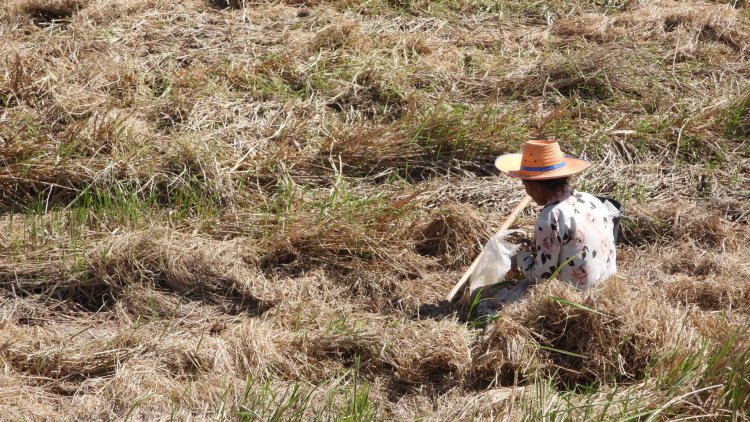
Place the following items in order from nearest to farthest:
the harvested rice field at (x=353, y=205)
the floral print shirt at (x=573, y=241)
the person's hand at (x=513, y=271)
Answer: the harvested rice field at (x=353, y=205) → the floral print shirt at (x=573, y=241) → the person's hand at (x=513, y=271)

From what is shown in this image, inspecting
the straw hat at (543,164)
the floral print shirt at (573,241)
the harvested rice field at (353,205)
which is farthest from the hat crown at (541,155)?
the harvested rice field at (353,205)

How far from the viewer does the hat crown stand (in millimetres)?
4160

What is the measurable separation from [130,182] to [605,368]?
8.78ft

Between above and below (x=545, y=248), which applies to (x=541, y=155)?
above

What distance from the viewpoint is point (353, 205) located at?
5.07 m

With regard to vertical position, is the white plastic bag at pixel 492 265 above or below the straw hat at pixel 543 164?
below

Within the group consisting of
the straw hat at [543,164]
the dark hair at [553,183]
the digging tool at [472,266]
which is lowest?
the digging tool at [472,266]

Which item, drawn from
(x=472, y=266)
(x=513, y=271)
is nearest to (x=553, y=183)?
(x=513, y=271)

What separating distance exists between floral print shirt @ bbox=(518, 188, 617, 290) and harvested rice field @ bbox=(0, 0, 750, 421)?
0.63 feet

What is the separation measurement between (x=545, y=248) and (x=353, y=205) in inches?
49.8

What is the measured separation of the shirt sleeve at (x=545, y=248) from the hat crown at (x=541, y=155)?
0.66 feet

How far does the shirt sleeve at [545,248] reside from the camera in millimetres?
4074

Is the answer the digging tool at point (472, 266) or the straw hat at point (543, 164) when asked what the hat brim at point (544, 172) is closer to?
the straw hat at point (543, 164)

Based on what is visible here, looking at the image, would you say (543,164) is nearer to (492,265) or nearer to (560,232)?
(560,232)
